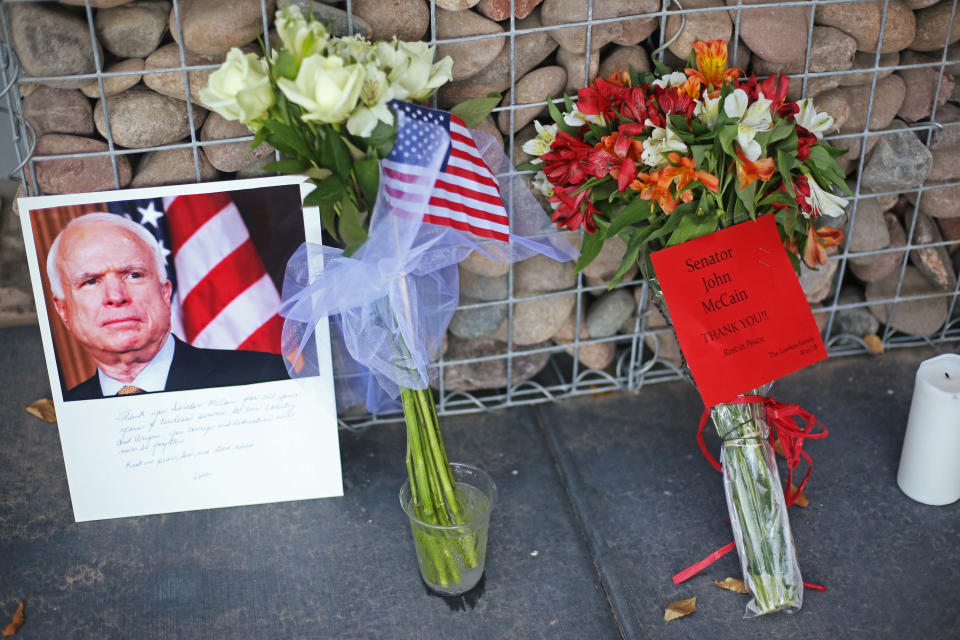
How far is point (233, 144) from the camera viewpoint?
1.32 meters

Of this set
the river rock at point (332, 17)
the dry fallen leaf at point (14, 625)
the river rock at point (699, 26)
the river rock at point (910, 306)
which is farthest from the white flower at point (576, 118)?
the dry fallen leaf at point (14, 625)

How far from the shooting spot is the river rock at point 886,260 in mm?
1664

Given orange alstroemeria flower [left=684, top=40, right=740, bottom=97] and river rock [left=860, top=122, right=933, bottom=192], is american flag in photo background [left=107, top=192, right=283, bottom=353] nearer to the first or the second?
orange alstroemeria flower [left=684, top=40, right=740, bottom=97]

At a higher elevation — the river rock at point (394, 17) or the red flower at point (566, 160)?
the river rock at point (394, 17)

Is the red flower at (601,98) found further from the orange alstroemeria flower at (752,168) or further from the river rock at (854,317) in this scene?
the river rock at (854,317)

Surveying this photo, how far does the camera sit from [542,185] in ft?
4.65

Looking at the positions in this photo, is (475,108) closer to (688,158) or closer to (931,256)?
(688,158)

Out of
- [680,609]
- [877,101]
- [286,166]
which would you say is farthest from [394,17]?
[680,609]

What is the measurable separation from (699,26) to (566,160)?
316mm

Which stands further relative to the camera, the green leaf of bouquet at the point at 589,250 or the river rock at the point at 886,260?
the river rock at the point at 886,260

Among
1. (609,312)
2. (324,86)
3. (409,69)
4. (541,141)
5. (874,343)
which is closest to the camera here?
(324,86)

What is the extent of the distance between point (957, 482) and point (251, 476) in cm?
111

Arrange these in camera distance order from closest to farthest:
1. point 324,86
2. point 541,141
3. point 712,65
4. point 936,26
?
point 324,86 < point 712,65 < point 541,141 < point 936,26

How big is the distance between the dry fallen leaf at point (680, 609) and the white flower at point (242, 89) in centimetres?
85
